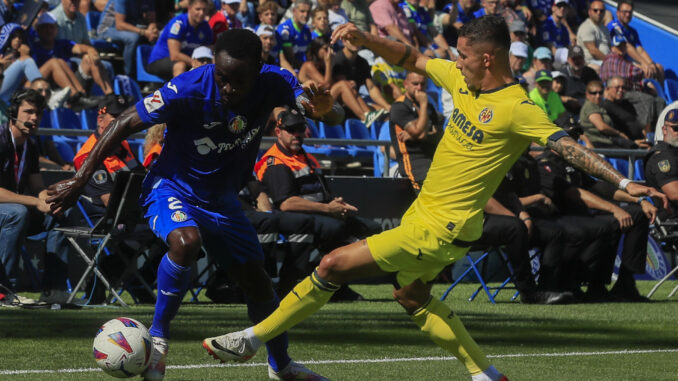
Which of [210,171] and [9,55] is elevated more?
[210,171]

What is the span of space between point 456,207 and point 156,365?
1.86m

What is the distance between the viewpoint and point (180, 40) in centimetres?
1527

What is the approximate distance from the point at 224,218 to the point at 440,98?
11.8 meters

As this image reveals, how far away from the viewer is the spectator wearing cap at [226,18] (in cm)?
1611

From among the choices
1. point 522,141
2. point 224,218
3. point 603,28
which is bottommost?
point 603,28

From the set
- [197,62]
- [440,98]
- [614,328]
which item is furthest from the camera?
[440,98]

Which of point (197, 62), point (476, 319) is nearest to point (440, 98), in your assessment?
point (197, 62)

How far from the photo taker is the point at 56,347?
7.64 metres

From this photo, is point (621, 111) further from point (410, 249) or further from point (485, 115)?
point (410, 249)

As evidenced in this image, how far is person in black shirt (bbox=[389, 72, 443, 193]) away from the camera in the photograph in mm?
12023

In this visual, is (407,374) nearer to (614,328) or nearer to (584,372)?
(584,372)

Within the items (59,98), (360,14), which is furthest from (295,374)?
(360,14)

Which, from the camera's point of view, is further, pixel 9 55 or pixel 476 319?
pixel 9 55

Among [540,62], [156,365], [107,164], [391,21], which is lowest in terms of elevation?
[540,62]
